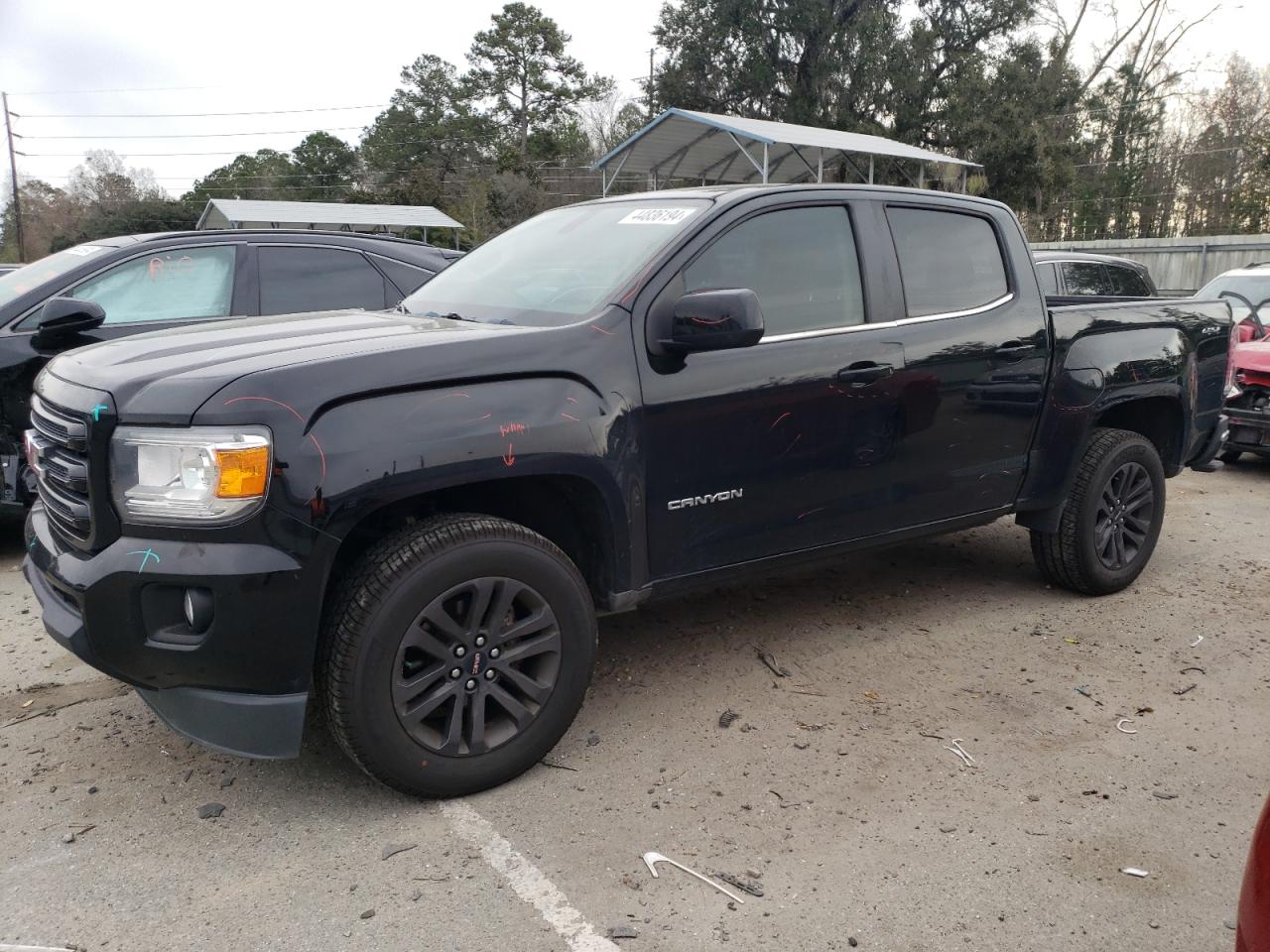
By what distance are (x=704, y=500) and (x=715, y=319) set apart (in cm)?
64

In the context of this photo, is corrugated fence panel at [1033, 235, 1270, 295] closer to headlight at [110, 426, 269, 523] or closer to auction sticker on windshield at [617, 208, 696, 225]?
auction sticker on windshield at [617, 208, 696, 225]

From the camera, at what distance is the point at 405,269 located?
6.52 metres

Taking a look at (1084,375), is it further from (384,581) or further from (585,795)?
(384,581)

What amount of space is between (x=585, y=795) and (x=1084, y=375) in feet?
9.98

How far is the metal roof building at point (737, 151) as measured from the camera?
20500mm

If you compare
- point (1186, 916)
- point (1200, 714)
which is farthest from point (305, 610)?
point (1200, 714)

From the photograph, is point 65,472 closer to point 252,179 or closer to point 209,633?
point 209,633

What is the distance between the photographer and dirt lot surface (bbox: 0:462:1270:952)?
2.49 m

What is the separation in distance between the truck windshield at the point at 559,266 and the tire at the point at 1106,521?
243 centimetres

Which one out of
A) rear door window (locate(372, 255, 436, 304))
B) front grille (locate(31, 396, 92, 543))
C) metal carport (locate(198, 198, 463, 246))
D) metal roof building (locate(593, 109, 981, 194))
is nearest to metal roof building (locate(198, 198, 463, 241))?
metal carport (locate(198, 198, 463, 246))

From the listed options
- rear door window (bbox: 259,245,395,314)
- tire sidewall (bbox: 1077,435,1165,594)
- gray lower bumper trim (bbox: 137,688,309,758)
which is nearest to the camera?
gray lower bumper trim (bbox: 137,688,309,758)

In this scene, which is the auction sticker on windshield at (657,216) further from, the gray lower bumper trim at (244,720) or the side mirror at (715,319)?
the gray lower bumper trim at (244,720)

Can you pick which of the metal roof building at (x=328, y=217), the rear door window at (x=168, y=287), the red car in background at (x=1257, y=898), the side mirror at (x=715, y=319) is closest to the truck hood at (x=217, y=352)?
the side mirror at (x=715, y=319)

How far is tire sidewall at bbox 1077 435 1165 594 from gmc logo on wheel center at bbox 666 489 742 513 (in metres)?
2.16
